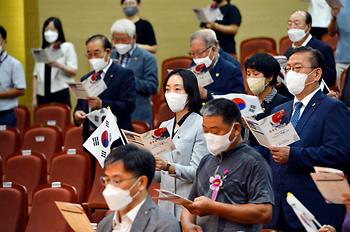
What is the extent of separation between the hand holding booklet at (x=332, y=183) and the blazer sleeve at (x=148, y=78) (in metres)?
4.55

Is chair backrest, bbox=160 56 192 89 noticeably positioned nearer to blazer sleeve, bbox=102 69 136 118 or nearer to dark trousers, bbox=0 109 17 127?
dark trousers, bbox=0 109 17 127

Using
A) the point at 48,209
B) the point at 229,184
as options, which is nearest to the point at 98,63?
the point at 48,209

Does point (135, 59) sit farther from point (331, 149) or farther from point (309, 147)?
point (331, 149)

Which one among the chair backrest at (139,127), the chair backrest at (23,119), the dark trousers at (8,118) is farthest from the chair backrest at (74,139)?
the chair backrest at (23,119)

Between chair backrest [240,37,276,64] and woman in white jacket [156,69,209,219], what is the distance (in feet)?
16.9

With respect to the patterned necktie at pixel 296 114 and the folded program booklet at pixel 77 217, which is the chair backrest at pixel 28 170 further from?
the folded program booklet at pixel 77 217

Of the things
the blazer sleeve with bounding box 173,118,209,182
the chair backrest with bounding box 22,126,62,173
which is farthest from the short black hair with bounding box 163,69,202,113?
the chair backrest with bounding box 22,126,62,173

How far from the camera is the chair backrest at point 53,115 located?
381 inches

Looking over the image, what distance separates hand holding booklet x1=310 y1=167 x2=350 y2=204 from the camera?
405 centimetres

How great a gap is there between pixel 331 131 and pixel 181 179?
893 mm

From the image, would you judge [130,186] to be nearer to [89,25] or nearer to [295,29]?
[295,29]

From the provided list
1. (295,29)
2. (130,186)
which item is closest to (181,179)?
(130,186)

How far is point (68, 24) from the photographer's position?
474 inches

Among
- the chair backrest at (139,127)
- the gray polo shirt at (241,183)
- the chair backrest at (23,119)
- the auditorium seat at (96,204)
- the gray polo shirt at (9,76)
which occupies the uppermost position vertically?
the gray polo shirt at (241,183)
